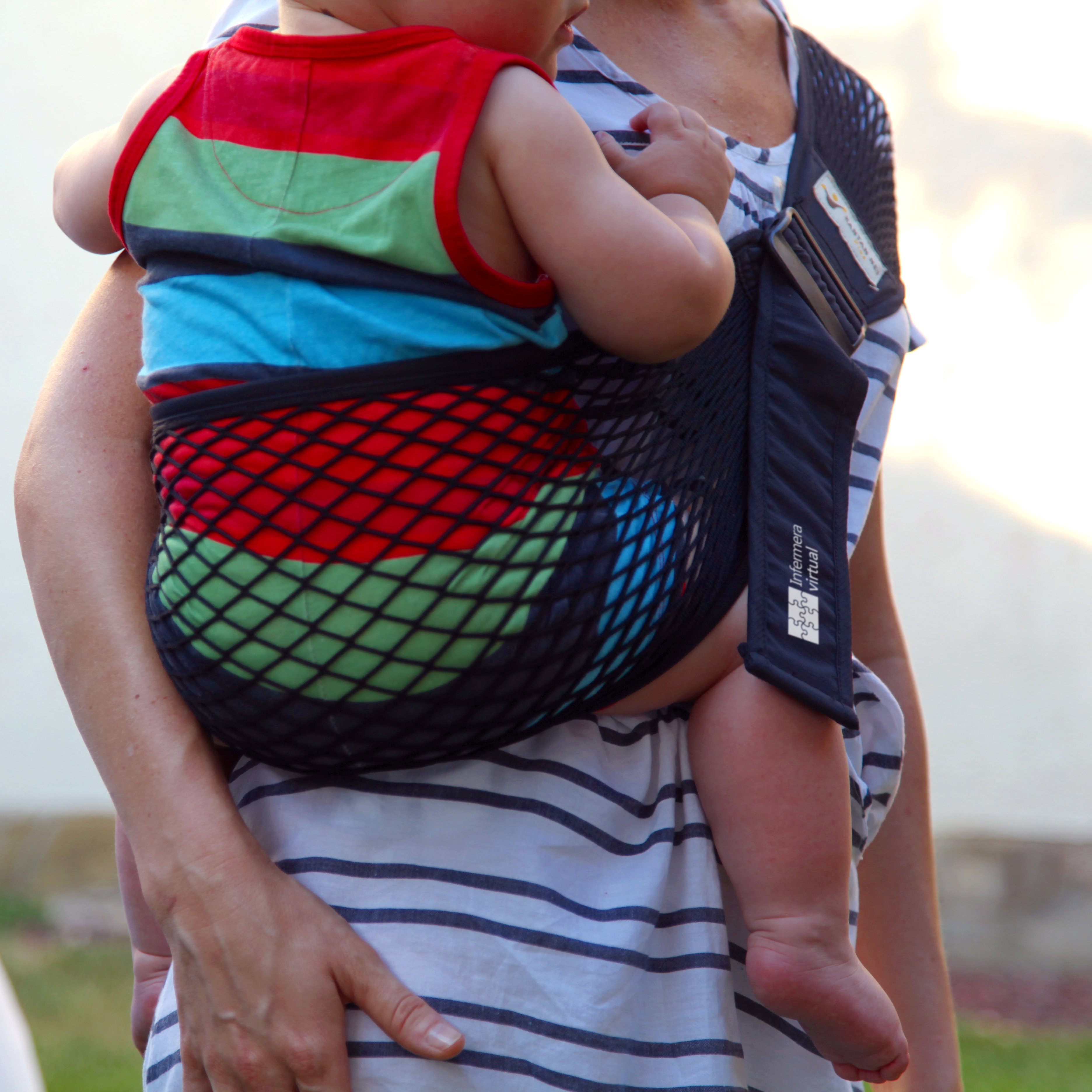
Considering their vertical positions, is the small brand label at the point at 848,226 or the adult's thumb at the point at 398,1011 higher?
the small brand label at the point at 848,226

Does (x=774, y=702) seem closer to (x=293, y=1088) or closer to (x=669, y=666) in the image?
(x=669, y=666)

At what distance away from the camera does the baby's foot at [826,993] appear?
755 mm

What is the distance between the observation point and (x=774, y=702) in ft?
2.50

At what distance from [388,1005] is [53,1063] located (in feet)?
8.21

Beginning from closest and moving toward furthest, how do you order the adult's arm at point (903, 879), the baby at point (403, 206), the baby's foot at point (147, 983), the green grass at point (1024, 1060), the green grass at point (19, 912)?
the baby at point (403, 206), the baby's foot at point (147, 983), the adult's arm at point (903, 879), the green grass at point (1024, 1060), the green grass at point (19, 912)

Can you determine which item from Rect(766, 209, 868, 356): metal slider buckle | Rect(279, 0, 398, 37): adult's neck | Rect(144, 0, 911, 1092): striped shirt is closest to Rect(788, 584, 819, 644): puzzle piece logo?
Rect(144, 0, 911, 1092): striped shirt

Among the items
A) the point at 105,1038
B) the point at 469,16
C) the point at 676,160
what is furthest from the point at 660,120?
the point at 105,1038

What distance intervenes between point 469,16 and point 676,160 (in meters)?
0.16

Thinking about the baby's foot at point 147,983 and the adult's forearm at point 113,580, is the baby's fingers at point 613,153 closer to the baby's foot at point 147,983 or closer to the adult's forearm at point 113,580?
the adult's forearm at point 113,580

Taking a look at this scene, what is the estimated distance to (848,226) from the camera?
94 cm

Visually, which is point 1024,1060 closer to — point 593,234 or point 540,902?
point 540,902

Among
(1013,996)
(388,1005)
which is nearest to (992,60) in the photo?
(1013,996)

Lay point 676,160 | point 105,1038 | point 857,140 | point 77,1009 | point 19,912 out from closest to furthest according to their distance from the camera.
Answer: point 676,160 < point 857,140 < point 105,1038 < point 77,1009 < point 19,912

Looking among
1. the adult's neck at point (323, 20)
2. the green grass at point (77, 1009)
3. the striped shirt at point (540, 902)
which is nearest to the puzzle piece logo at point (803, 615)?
the striped shirt at point (540, 902)
